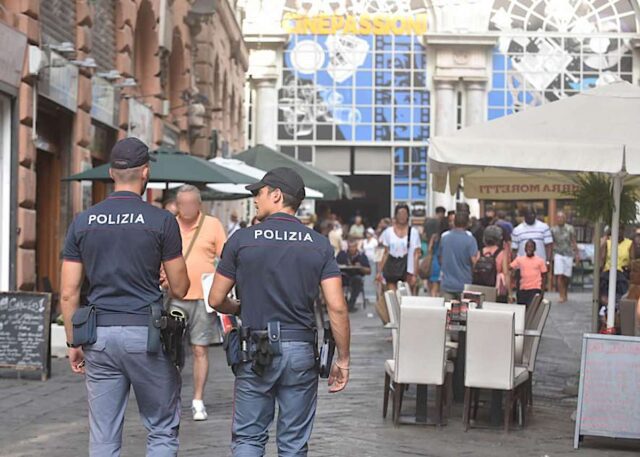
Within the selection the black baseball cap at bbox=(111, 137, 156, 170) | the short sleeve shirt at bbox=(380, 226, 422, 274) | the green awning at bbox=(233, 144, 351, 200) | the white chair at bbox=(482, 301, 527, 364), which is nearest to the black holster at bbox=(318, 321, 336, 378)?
the black baseball cap at bbox=(111, 137, 156, 170)

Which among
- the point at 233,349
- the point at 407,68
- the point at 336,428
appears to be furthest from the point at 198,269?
the point at 407,68

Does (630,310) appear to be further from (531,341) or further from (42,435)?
(42,435)

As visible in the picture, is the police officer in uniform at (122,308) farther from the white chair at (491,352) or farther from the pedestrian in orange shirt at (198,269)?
the white chair at (491,352)

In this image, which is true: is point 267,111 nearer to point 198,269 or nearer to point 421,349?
point 198,269

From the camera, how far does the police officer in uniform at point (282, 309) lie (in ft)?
19.5

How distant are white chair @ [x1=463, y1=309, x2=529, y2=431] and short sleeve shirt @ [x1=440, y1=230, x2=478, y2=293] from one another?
18.8 ft

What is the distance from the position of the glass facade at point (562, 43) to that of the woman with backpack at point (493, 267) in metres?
29.0

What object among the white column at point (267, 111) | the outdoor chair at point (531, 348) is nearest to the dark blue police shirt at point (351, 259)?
the outdoor chair at point (531, 348)

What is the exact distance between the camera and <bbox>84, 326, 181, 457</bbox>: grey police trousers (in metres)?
5.96

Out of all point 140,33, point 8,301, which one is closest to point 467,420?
point 8,301

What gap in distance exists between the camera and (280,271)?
602cm

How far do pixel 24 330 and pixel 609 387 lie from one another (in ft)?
18.0

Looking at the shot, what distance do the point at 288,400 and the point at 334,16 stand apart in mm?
38908

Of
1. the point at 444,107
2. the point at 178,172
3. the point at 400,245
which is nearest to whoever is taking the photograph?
the point at 178,172
